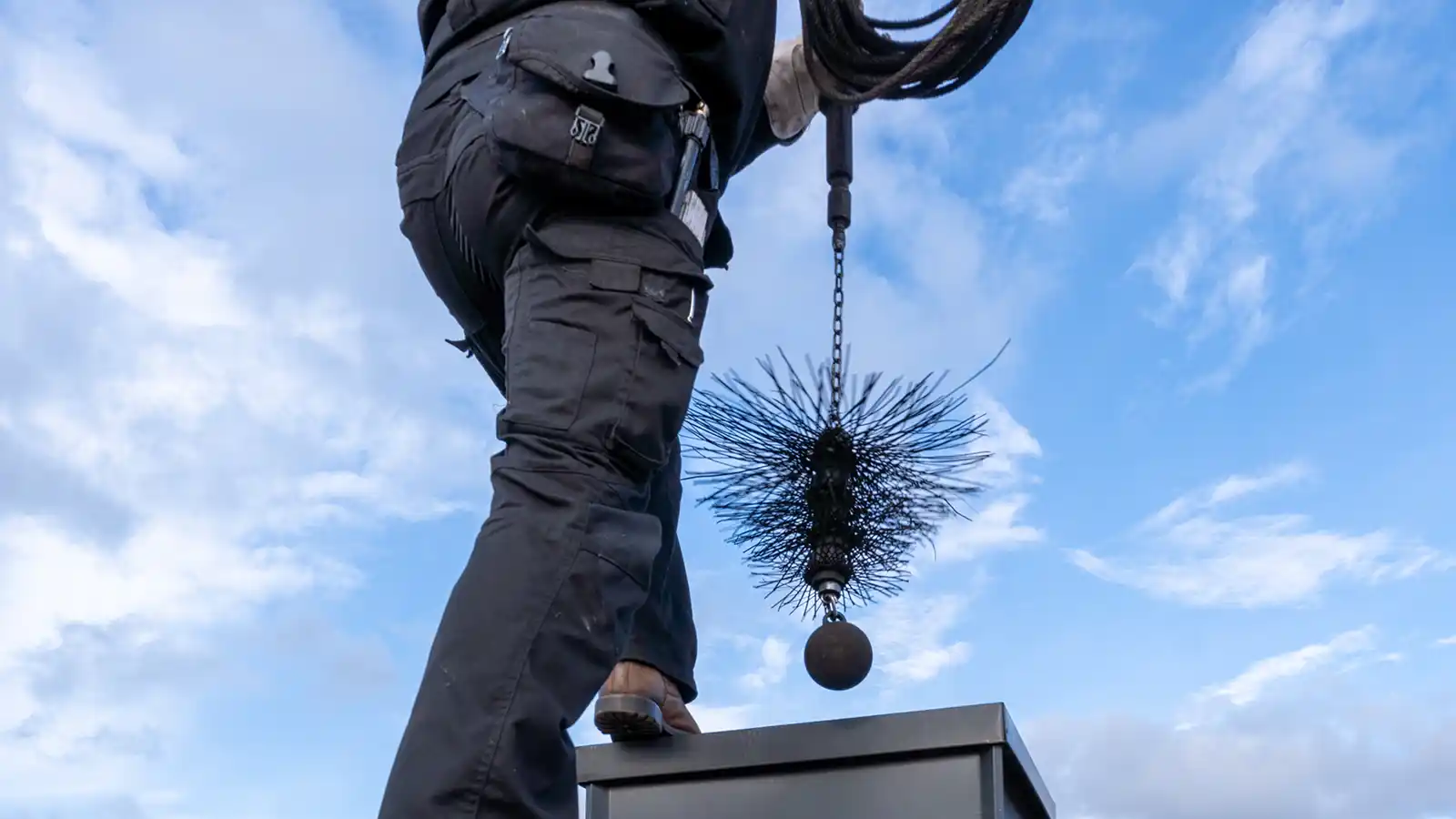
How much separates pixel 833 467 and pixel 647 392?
2.83 feet

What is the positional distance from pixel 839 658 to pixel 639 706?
1.14 feet

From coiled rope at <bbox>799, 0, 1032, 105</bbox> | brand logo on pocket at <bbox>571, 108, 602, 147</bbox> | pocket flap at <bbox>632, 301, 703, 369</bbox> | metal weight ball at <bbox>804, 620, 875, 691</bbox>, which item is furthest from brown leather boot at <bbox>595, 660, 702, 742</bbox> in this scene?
coiled rope at <bbox>799, 0, 1032, 105</bbox>

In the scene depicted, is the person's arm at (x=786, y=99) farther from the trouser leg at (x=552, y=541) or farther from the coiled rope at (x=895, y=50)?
the trouser leg at (x=552, y=541)

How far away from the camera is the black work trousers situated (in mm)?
1540

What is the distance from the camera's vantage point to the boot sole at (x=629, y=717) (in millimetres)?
2270

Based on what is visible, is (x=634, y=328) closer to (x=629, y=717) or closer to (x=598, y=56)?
(x=598, y=56)

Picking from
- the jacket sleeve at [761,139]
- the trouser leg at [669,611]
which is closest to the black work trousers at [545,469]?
the trouser leg at [669,611]

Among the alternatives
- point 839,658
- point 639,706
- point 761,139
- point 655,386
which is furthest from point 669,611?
point 761,139

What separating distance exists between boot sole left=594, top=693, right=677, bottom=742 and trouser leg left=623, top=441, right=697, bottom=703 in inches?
2.5

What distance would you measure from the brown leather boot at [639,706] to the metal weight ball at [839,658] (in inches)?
8.6

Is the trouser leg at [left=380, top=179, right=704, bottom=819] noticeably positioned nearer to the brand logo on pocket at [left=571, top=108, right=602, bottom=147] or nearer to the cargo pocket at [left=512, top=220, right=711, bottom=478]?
the cargo pocket at [left=512, top=220, right=711, bottom=478]

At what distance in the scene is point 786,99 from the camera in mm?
2709

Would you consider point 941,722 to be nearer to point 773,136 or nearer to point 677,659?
point 677,659

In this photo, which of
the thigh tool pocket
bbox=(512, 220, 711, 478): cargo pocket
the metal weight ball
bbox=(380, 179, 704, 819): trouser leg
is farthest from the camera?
the metal weight ball
